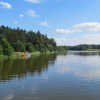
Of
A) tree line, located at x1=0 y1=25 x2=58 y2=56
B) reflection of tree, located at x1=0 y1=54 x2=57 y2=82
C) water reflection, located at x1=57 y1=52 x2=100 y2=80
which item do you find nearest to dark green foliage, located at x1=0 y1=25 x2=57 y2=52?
tree line, located at x1=0 y1=25 x2=58 y2=56

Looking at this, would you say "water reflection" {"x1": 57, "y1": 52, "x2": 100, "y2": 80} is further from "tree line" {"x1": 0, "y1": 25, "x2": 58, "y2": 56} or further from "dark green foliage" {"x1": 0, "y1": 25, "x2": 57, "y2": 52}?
"dark green foliage" {"x1": 0, "y1": 25, "x2": 57, "y2": 52}

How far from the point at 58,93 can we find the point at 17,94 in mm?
2828

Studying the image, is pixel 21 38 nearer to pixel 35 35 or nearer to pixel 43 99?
pixel 35 35

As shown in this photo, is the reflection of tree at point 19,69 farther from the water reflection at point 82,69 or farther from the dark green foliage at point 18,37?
the dark green foliage at point 18,37

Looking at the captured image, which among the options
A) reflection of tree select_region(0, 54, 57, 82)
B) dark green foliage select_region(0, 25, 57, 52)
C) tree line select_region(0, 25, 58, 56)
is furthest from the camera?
dark green foliage select_region(0, 25, 57, 52)

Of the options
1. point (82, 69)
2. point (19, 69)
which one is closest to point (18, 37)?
point (19, 69)

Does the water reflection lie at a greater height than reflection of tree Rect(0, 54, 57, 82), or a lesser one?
lesser

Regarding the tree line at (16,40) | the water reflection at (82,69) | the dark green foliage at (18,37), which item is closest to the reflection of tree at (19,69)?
the water reflection at (82,69)

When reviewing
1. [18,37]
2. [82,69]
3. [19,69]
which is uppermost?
[18,37]

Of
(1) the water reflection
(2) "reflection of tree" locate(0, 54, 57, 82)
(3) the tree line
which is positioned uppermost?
(3) the tree line

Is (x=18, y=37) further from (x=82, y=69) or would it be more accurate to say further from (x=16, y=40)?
(x=82, y=69)

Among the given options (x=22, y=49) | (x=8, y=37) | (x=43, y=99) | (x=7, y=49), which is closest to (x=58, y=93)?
(x=43, y=99)

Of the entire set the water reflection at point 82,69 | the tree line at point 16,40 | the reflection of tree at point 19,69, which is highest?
the tree line at point 16,40

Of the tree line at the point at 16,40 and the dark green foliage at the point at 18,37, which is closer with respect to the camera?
the tree line at the point at 16,40
